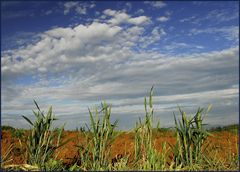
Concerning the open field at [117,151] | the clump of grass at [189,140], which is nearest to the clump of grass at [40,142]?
the open field at [117,151]

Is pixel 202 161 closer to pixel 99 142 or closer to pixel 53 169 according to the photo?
pixel 99 142

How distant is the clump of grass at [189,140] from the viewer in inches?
197

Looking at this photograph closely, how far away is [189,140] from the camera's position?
16.6 ft

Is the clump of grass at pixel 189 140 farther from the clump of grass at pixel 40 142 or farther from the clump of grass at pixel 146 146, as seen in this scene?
the clump of grass at pixel 40 142

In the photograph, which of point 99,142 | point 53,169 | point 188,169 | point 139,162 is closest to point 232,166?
point 188,169

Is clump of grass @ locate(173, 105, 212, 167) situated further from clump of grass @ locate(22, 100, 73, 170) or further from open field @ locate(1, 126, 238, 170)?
clump of grass @ locate(22, 100, 73, 170)

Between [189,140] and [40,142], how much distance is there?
1.82 m

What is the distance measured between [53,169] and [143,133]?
118 centimetres

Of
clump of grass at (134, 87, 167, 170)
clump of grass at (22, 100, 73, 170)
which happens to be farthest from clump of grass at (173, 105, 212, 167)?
clump of grass at (22, 100, 73, 170)

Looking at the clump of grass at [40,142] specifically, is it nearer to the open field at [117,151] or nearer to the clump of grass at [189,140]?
the open field at [117,151]

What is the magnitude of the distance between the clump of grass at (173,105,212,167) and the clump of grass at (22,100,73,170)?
4.65 feet

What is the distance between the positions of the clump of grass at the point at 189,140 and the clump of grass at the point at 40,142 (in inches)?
55.8

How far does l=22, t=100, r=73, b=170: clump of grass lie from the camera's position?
16.2 feet

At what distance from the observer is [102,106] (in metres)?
5.16
